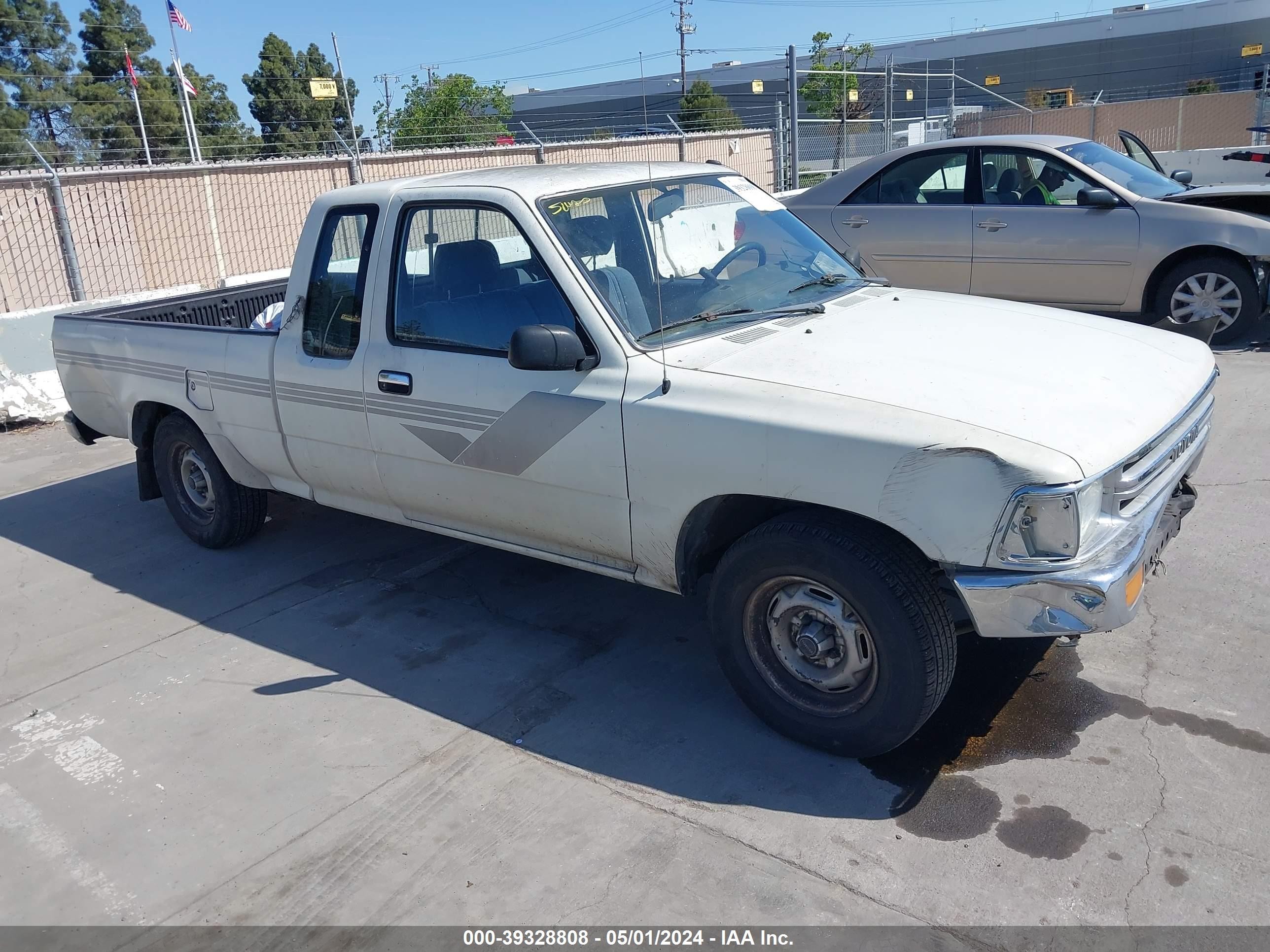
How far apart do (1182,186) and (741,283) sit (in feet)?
21.2

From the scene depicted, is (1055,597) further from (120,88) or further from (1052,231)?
(120,88)

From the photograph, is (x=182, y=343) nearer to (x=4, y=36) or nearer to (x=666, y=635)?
(x=666, y=635)

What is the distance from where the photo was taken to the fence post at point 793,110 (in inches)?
543

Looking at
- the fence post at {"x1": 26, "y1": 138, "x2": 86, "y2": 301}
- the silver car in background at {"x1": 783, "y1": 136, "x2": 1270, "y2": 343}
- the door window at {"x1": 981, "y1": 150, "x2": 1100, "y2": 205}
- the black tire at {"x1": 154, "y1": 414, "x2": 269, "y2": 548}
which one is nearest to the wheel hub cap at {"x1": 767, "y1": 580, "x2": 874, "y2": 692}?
the black tire at {"x1": 154, "y1": 414, "x2": 269, "y2": 548}

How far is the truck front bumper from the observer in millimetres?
3018

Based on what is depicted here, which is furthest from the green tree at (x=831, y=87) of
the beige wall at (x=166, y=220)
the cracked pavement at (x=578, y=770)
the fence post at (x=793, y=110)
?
the cracked pavement at (x=578, y=770)

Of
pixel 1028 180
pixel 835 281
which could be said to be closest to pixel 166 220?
pixel 1028 180

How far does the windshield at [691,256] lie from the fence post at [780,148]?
496 inches

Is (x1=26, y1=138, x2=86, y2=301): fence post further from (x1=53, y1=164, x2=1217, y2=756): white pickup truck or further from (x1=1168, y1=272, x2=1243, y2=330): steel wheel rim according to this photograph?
(x1=1168, y1=272, x2=1243, y2=330): steel wheel rim

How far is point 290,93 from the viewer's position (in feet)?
142

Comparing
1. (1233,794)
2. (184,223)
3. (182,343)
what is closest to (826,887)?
(1233,794)

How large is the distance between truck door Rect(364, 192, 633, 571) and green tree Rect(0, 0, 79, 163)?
39.2 metres

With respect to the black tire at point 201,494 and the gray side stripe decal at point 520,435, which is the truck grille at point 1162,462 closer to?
the gray side stripe decal at point 520,435

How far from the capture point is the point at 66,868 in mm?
3373
